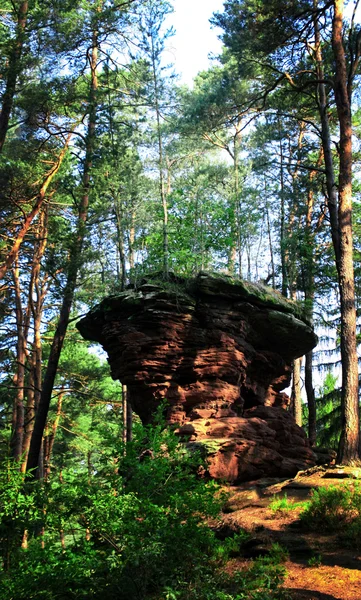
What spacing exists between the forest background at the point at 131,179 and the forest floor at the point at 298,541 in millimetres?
1625

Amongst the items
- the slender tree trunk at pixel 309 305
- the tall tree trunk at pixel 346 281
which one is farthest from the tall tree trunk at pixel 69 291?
the slender tree trunk at pixel 309 305

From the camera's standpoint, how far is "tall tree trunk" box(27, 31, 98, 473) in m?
12.2

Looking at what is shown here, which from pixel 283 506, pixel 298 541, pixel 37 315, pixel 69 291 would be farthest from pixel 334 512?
pixel 37 315

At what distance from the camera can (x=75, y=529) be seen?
14.6 feet

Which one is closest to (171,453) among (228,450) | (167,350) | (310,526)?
(310,526)

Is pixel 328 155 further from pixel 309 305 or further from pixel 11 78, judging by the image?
pixel 11 78

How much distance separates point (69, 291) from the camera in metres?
13.0

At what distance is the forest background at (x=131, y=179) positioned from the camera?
38.4 ft

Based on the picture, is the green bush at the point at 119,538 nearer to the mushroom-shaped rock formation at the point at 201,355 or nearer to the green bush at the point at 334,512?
the green bush at the point at 334,512

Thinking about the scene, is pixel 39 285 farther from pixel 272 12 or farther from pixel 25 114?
pixel 272 12

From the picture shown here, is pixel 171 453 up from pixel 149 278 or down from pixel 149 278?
down

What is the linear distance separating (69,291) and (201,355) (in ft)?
13.8

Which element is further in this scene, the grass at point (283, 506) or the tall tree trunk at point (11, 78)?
the tall tree trunk at point (11, 78)

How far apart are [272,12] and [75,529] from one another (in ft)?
42.2
